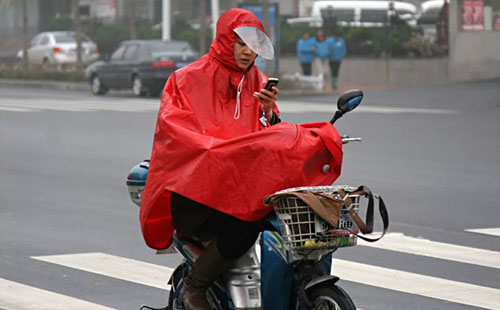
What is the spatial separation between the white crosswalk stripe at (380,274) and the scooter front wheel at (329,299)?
6.83ft

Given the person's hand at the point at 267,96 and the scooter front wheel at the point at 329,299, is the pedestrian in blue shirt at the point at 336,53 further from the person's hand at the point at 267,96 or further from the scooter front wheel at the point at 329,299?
the scooter front wheel at the point at 329,299

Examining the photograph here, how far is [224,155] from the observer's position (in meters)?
4.93

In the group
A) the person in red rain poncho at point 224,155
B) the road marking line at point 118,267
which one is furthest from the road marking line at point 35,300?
the person in red rain poncho at point 224,155

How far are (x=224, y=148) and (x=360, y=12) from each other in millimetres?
32263

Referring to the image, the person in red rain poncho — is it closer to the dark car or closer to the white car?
the dark car

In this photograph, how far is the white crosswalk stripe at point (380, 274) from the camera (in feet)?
22.6

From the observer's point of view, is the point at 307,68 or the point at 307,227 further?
the point at 307,68

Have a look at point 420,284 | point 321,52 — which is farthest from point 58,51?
point 420,284

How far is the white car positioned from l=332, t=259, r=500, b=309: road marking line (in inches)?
1450

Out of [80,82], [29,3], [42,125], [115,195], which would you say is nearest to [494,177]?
[115,195]

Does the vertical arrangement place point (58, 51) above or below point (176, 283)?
above

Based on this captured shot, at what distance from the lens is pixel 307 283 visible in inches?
190

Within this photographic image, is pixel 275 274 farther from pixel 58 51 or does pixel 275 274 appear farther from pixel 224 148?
pixel 58 51

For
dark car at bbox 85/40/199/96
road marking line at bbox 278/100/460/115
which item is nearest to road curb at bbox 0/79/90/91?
dark car at bbox 85/40/199/96
